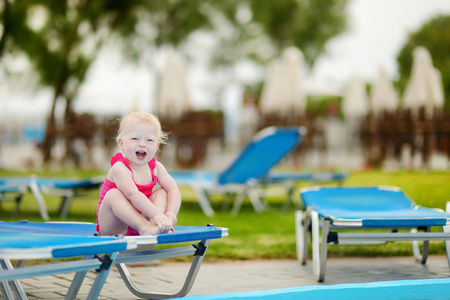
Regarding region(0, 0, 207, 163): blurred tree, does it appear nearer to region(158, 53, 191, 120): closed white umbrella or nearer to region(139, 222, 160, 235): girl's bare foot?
region(158, 53, 191, 120): closed white umbrella

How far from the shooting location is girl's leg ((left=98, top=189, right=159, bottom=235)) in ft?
9.83

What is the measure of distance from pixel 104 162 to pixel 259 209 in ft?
31.5

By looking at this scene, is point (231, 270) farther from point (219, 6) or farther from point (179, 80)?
point (219, 6)

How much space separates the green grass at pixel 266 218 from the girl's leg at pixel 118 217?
2.12 m

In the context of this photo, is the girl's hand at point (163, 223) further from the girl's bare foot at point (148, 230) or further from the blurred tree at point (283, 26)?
the blurred tree at point (283, 26)

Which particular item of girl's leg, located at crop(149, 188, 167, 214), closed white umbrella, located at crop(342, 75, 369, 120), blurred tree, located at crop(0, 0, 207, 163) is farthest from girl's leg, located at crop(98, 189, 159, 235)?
closed white umbrella, located at crop(342, 75, 369, 120)

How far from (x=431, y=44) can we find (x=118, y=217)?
152ft

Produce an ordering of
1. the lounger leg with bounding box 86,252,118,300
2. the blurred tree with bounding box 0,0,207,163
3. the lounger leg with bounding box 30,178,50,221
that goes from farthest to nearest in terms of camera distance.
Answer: the blurred tree with bounding box 0,0,207,163 → the lounger leg with bounding box 30,178,50,221 → the lounger leg with bounding box 86,252,118,300

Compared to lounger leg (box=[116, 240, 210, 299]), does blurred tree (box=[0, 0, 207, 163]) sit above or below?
above

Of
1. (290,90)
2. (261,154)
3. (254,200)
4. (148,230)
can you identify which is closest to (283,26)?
(290,90)

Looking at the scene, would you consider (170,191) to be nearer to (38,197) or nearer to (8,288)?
(8,288)

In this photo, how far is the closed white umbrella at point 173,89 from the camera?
60.7 ft

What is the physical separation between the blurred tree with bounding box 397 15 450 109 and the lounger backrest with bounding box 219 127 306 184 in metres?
36.7

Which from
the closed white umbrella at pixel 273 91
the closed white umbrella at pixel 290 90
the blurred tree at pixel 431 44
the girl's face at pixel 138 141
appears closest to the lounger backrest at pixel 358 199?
the girl's face at pixel 138 141
